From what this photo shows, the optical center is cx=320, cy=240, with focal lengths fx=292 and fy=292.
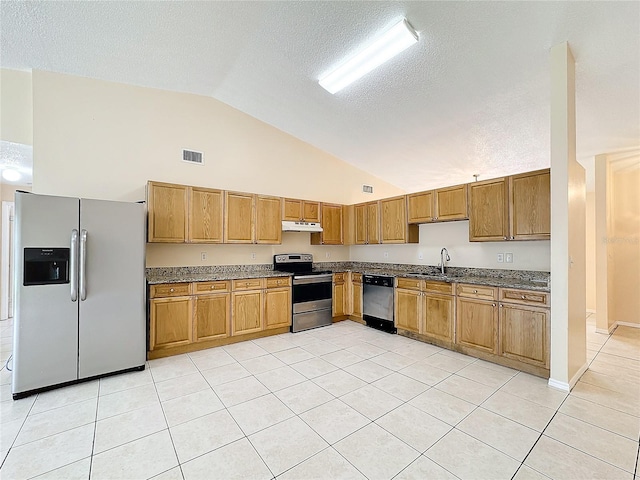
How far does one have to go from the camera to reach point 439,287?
3844mm

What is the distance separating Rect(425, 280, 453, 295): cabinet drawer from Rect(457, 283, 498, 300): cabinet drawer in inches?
4.8

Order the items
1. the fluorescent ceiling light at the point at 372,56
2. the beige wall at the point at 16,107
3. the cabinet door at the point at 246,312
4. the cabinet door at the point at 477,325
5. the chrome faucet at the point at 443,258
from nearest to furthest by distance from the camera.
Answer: the fluorescent ceiling light at the point at 372,56 → the cabinet door at the point at 477,325 → the beige wall at the point at 16,107 → the cabinet door at the point at 246,312 → the chrome faucet at the point at 443,258

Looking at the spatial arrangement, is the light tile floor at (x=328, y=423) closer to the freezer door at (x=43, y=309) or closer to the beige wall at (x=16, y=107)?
the freezer door at (x=43, y=309)

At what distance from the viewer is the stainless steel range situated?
15.2ft

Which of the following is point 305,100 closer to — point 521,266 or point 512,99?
point 512,99

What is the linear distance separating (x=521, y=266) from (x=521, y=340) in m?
1.01

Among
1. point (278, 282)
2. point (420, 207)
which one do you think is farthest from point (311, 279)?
point (420, 207)

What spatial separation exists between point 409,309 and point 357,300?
1102 millimetres

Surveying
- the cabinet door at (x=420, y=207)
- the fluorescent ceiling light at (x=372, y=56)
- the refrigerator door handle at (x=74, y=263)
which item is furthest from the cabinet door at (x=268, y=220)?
the refrigerator door handle at (x=74, y=263)

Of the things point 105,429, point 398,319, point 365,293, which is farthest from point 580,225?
point 105,429

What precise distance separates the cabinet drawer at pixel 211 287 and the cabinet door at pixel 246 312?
0.17 meters

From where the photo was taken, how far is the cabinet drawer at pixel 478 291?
328 centimetres

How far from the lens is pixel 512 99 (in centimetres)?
332

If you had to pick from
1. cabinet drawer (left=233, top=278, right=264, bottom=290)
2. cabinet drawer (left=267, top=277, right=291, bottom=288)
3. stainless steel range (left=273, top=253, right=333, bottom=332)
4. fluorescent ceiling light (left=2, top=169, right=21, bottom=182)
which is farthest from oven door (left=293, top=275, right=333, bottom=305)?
fluorescent ceiling light (left=2, top=169, right=21, bottom=182)
